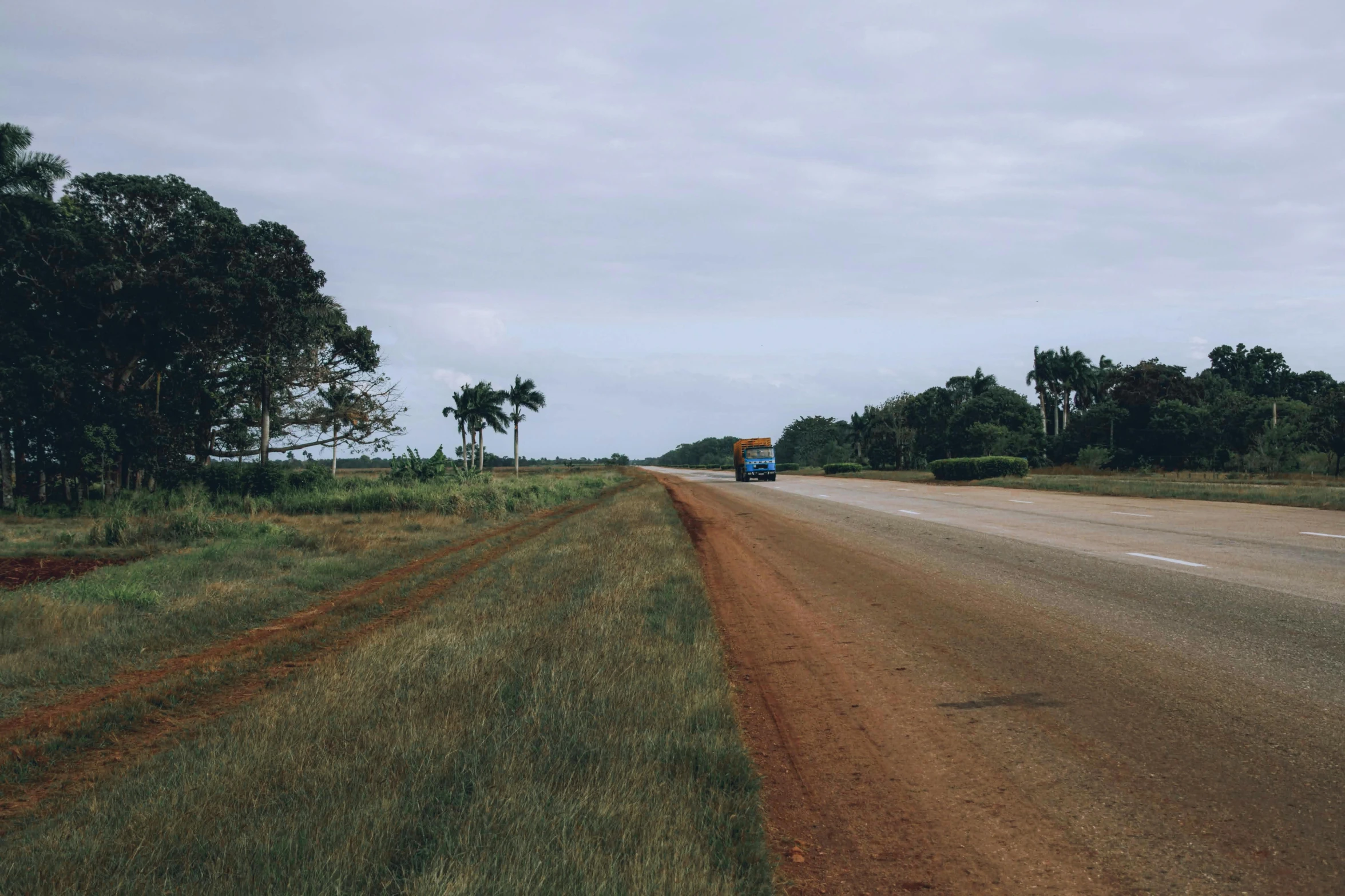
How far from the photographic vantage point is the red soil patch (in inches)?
510

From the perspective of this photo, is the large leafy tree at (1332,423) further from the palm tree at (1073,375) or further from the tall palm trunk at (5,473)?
the tall palm trunk at (5,473)

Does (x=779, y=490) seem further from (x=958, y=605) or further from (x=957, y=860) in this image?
(x=957, y=860)

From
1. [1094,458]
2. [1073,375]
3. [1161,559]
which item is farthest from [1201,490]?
[1073,375]

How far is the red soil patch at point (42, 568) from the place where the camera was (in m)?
12.9

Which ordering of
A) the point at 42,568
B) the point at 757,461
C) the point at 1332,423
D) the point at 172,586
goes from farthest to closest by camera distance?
the point at 757,461, the point at 1332,423, the point at 42,568, the point at 172,586

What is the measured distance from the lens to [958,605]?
28.3 feet

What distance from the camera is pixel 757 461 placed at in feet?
192

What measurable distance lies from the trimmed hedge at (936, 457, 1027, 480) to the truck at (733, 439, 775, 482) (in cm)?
1337

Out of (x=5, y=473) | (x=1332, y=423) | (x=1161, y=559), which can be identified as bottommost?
(x=1161, y=559)

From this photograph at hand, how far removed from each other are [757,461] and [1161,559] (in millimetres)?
47273

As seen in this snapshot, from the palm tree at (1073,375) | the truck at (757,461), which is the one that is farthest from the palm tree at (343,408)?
the palm tree at (1073,375)

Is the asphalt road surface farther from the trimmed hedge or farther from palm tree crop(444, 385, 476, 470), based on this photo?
palm tree crop(444, 385, 476, 470)

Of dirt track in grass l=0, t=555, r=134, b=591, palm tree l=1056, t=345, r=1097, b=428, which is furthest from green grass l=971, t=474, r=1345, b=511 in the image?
palm tree l=1056, t=345, r=1097, b=428

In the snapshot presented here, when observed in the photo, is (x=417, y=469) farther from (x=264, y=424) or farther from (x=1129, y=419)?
(x=1129, y=419)
